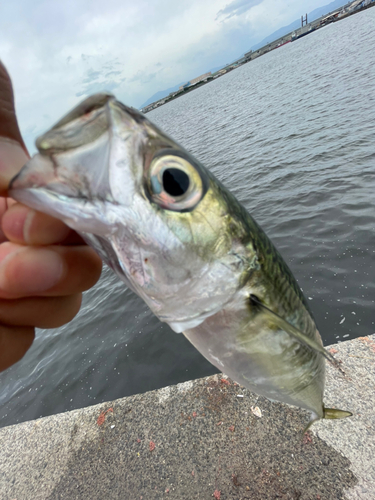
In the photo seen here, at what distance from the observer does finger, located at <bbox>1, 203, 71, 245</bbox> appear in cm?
109

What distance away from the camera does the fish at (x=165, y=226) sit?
0.93 meters

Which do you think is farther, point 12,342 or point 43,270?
point 12,342

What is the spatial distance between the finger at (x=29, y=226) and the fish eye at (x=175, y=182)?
0.45 metres

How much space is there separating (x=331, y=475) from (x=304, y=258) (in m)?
4.66

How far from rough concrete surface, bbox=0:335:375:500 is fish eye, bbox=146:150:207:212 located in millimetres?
2677

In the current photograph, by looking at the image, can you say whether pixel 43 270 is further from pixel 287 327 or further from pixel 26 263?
pixel 287 327

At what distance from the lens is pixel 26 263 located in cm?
114

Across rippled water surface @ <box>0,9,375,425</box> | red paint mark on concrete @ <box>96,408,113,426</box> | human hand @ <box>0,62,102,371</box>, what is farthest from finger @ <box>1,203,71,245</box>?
rippled water surface @ <box>0,9,375,425</box>

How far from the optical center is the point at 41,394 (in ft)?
18.4

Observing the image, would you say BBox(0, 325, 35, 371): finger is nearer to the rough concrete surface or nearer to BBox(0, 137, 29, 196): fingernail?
BBox(0, 137, 29, 196): fingernail

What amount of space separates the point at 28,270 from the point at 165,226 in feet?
1.96

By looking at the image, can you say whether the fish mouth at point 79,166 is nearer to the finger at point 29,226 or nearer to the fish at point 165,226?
the fish at point 165,226

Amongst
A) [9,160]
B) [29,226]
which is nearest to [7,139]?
[9,160]

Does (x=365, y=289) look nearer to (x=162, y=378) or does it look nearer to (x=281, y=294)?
(x=162, y=378)
